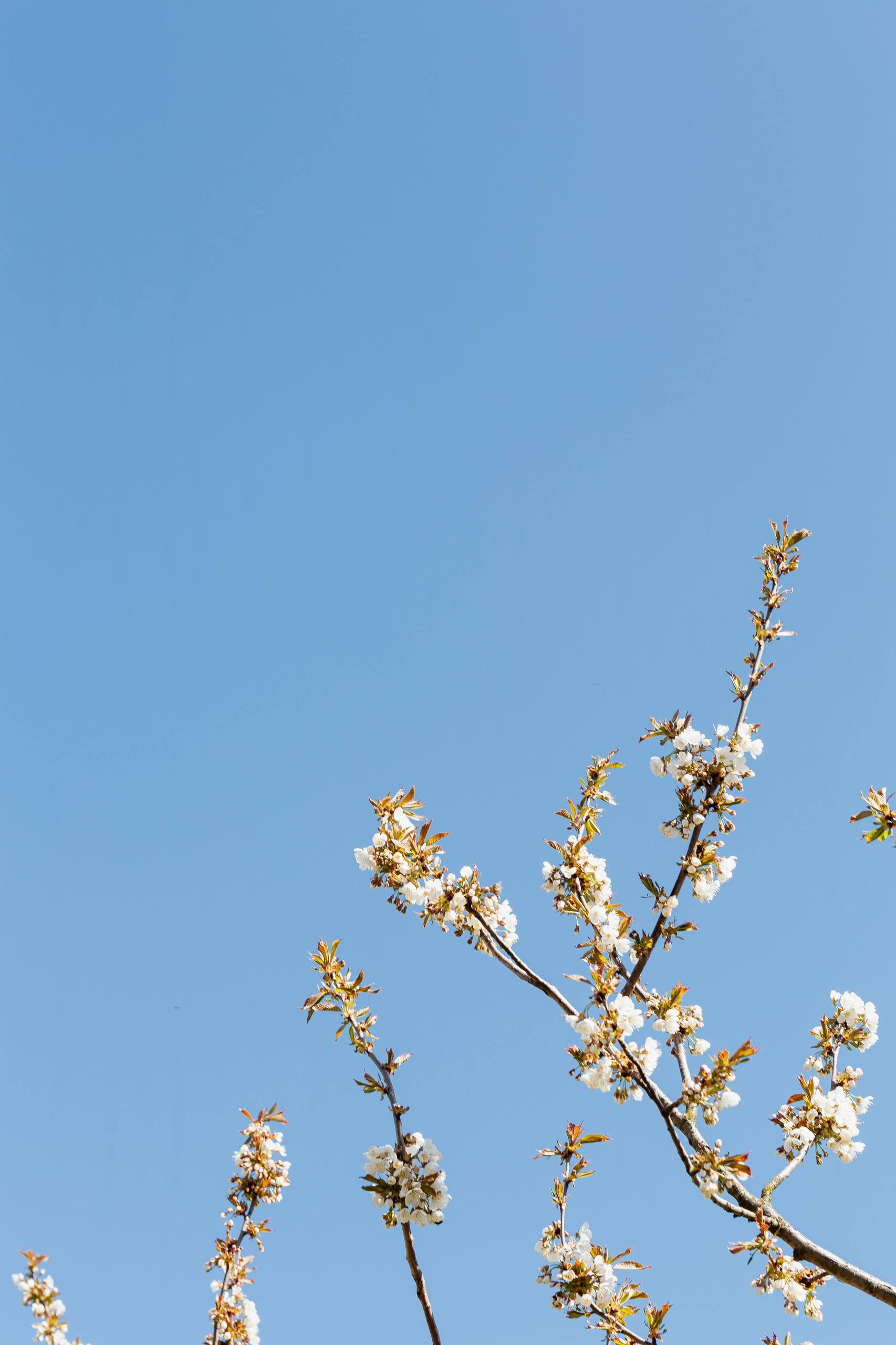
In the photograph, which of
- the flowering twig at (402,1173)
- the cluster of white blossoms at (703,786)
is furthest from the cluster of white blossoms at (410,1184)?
the cluster of white blossoms at (703,786)

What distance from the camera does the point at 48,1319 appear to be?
6703 millimetres

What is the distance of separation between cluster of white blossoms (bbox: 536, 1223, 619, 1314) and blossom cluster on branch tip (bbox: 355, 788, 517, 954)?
1.62m

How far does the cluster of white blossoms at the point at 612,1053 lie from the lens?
13.7 feet

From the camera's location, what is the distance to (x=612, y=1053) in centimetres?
418

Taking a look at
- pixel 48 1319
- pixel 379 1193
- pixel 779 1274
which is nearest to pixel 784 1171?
pixel 779 1274

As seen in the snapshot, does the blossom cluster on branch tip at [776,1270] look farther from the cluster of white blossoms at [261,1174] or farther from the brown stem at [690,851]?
the cluster of white blossoms at [261,1174]

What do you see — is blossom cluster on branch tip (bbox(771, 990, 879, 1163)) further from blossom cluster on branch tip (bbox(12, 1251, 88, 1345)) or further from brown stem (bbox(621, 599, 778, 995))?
blossom cluster on branch tip (bbox(12, 1251, 88, 1345))

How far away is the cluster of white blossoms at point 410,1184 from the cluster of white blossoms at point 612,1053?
0.83 m

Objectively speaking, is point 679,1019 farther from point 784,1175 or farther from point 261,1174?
point 261,1174

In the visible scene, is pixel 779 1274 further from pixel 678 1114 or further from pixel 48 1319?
pixel 48 1319

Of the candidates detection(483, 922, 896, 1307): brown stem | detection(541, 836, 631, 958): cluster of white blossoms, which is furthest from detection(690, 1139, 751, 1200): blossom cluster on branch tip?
detection(541, 836, 631, 958): cluster of white blossoms

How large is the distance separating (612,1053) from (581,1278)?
1.25m

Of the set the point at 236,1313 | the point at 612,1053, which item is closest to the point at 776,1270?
the point at 612,1053

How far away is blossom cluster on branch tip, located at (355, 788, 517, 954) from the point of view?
4.53 meters
